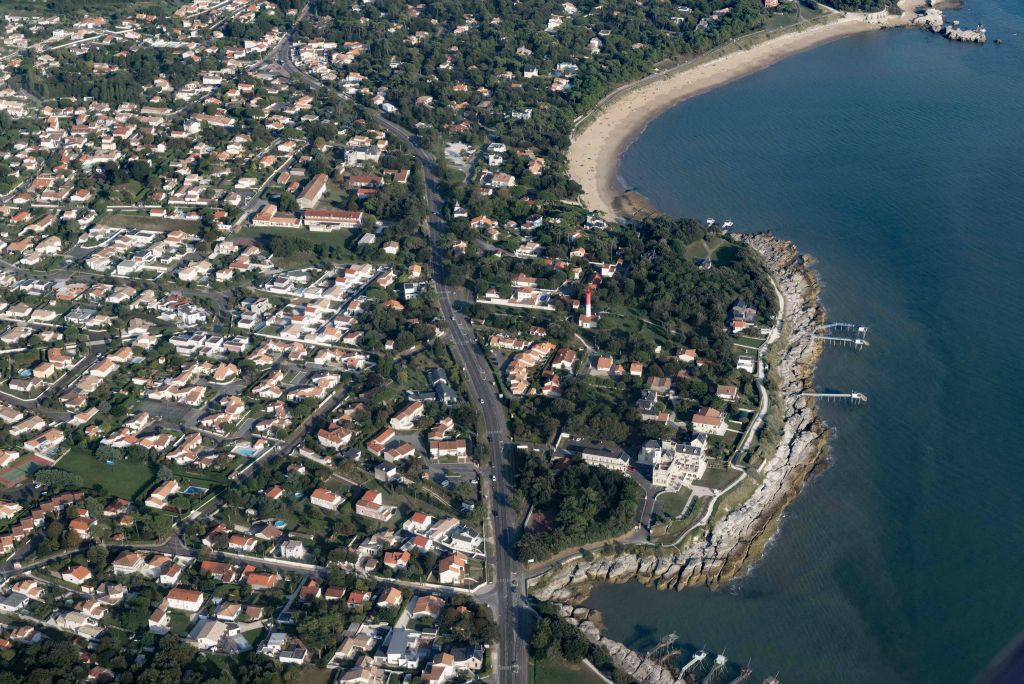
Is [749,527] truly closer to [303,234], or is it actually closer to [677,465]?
[677,465]

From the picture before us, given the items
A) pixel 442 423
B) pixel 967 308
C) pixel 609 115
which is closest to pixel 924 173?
pixel 967 308

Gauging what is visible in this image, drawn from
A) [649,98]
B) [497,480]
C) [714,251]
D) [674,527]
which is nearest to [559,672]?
[674,527]

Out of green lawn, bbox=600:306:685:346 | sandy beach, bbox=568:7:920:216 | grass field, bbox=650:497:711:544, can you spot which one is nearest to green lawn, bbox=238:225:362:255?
sandy beach, bbox=568:7:920:216

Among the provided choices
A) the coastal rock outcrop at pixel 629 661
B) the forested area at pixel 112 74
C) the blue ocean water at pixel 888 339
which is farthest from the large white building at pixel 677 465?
the forested area at pixel 112 74

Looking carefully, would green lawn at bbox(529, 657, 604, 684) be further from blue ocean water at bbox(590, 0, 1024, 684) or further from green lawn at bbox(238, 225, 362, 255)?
green lawn at bbox(238, 225, 362, 255)

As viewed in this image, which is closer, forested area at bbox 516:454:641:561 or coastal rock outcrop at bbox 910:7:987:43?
forested area at bbox 516:454:641:561

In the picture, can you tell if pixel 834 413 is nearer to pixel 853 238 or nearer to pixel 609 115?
pixel 853 238
